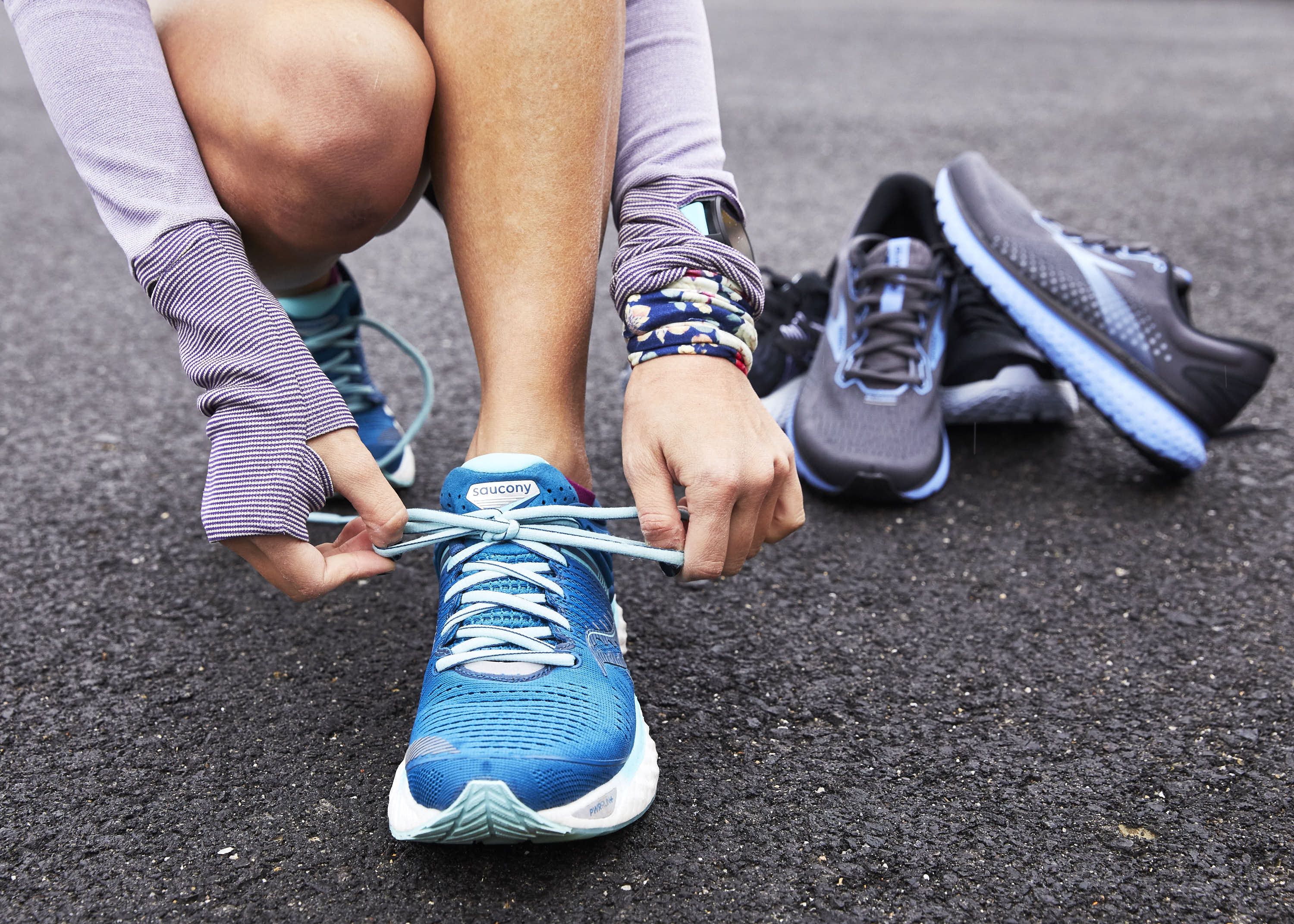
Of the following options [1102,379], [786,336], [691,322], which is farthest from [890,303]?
[691,322]

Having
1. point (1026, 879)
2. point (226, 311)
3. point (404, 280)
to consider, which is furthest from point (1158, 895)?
point (404, 280)

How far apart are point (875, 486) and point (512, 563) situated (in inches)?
22.5

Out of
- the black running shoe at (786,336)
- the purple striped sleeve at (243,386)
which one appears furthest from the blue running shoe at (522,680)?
the black running shoe at (786,336)

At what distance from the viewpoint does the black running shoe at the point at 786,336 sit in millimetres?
1460

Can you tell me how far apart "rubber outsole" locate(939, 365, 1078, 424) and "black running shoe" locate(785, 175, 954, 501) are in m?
0.05

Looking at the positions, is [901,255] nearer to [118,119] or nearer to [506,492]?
[506,492]

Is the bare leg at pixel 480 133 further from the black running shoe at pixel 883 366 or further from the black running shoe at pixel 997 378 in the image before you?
the black running shoe at pixel 997 378

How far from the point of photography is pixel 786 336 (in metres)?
1.49

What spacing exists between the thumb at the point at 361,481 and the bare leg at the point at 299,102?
28cm

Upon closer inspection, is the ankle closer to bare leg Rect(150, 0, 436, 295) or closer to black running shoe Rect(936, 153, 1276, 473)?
bare leg Rect(150, 0, 436, 295)

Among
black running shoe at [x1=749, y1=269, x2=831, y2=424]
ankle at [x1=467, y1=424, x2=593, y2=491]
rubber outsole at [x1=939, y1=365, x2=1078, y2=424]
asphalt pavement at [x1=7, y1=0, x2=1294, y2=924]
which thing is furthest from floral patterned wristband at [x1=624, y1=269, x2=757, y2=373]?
rubber outsole at [x1=939, y1=365, x2=1078, y2=424]

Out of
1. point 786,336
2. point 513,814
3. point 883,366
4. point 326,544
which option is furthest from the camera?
point 786,336

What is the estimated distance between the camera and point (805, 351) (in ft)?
4.98

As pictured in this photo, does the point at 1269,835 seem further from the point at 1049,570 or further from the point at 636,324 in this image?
the point at 636,324
